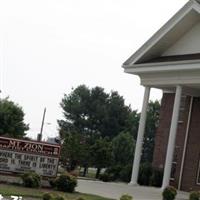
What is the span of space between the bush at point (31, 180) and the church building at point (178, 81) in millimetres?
9694

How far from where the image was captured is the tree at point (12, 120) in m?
55.0

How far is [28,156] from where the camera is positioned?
74.4 ft

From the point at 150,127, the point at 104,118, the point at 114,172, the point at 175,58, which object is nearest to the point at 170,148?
the point at 175,58

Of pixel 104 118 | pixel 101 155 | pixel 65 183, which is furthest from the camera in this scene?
pixel 104 118

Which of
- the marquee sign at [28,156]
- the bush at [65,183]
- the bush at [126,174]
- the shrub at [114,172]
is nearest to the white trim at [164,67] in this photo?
the bush at [126,174]

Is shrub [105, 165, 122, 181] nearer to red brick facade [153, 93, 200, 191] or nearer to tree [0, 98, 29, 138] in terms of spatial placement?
red brick facade [153, 93, 200, 191]

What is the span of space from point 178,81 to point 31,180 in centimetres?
1155

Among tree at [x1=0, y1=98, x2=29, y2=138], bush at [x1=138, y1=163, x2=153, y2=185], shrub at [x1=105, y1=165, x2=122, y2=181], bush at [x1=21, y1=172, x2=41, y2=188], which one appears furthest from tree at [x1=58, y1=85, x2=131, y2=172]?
bush at [x1=21, y1=172, x2=41, y2=188]

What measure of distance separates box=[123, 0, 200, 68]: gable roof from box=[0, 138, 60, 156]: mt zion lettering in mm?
10592

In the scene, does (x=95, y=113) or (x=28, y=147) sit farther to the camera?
(x=95, y=113)

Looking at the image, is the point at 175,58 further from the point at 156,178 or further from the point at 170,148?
the point at 156,178

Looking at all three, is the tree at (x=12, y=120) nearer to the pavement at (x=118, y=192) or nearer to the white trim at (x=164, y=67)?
the white trim at (x=164, y=67)

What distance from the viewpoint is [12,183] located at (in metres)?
21.7

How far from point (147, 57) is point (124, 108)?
6098 cm
